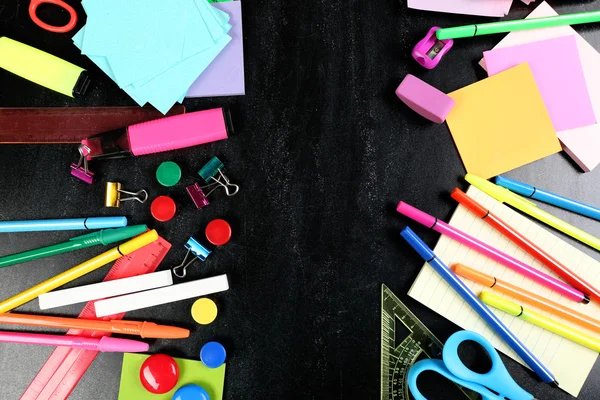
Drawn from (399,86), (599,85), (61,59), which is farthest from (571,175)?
(61,59)

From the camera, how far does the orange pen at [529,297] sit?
823mm

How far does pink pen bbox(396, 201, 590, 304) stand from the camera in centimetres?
82

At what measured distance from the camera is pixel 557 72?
875 mm

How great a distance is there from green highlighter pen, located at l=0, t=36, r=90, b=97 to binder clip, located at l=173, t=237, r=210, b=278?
Result: 338 mm

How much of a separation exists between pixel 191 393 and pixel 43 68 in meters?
0.62

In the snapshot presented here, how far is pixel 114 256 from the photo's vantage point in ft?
2.70

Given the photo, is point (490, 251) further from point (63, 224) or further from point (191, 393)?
point (63, 224)

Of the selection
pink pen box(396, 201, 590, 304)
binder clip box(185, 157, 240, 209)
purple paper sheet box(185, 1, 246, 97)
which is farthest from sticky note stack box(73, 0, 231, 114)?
pink pen box(396, 201, 590, 304)

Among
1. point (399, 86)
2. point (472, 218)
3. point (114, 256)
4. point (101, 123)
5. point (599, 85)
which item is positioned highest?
point (599, 85)

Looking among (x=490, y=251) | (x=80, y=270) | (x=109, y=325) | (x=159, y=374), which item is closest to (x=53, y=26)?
(x=80, y=270)

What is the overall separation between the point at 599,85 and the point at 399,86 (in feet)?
1.23

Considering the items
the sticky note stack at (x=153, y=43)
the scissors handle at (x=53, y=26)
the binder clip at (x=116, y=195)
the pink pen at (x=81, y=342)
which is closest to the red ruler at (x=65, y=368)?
the pink pen at (x=81, y=342)

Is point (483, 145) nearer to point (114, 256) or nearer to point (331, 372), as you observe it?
point (331, 372)

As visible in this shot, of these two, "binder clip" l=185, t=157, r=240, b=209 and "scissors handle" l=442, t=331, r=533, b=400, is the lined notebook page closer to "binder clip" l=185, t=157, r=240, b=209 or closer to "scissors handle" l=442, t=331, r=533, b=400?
"scissors handle" l=442, t=331, r=533, b=400
